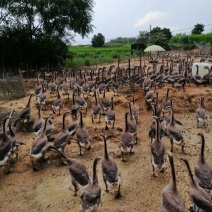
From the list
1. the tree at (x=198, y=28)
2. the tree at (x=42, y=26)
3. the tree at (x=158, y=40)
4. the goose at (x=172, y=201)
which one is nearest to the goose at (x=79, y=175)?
the goose at (x=172, y=201)

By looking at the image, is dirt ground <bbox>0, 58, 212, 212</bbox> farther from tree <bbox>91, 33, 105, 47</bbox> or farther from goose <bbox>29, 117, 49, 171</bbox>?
tree <bbox>91, 33, 105, 47</bbox>

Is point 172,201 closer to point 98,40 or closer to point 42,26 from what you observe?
point 42,26

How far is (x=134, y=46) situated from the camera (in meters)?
61.5

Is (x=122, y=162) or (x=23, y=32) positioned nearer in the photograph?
(x=122, y=162)

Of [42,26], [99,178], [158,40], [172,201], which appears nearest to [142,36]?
[158,40]

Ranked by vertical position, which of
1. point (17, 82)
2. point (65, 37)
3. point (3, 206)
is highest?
Answer: point (65, 37)

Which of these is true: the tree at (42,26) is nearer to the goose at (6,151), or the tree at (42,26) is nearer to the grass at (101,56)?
the grass at (101,56)

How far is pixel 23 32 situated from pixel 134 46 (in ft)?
99.0

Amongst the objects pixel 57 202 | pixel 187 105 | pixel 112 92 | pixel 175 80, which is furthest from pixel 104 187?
pixel 175 80

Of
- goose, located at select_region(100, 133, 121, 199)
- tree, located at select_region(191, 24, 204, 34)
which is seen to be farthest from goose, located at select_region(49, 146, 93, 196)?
tree, located at select_region(191, 24, 204, 34)

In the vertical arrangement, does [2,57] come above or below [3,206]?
Result: above

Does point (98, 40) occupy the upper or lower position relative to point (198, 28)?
lower

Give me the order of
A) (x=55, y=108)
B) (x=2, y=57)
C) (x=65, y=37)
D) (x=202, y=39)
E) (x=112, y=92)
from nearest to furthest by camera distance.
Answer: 1. (x=55, y=108)
2. (x=112, y=92)
3. (x=2, y=57)
4. (x=65, y=37)
5. (x=202, y=39)

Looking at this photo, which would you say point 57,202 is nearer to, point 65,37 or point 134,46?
point 65,37
